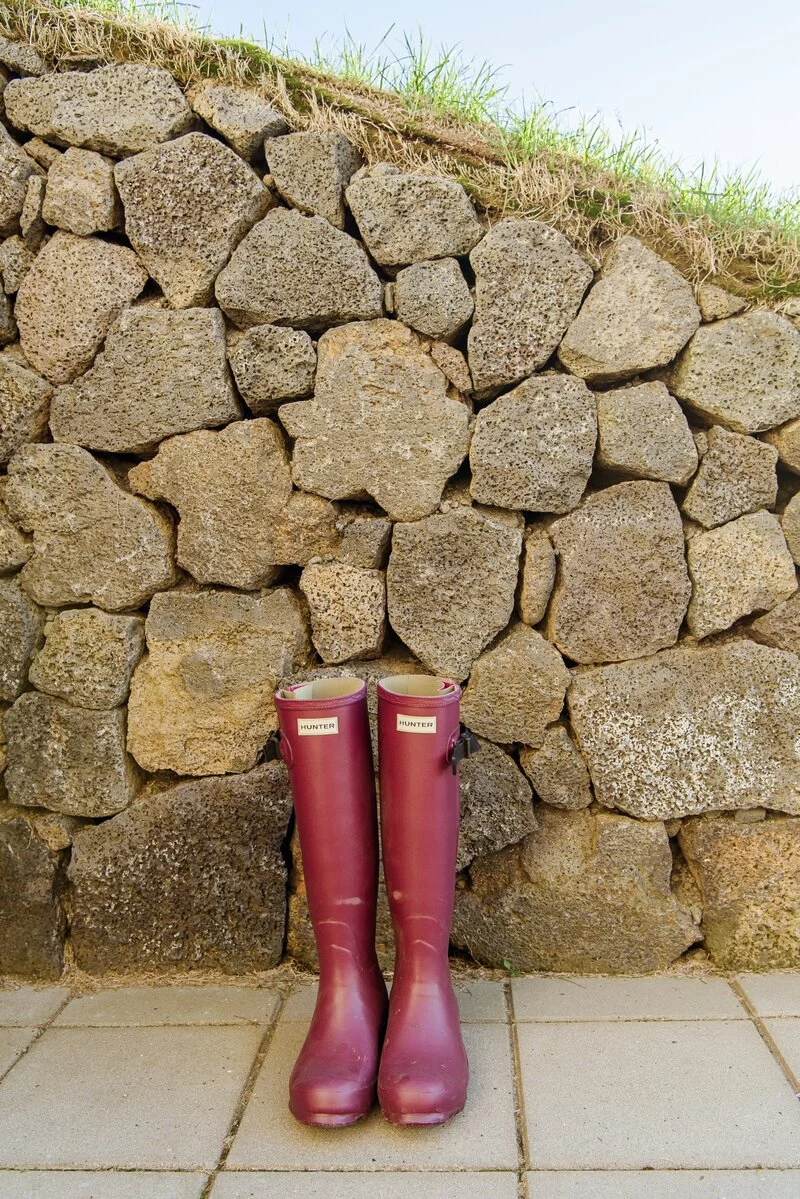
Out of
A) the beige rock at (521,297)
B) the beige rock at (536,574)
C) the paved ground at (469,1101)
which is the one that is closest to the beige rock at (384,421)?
the beige rock at (521,297)

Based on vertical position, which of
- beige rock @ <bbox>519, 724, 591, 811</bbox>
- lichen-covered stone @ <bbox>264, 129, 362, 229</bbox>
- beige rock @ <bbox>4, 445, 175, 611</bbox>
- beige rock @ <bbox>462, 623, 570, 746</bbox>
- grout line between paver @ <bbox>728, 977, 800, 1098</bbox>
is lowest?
grout line between paver @ <bbox>728, 977, 800, 1098</bbox>

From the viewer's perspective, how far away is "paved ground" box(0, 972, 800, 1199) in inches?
63.5

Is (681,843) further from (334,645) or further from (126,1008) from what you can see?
(126,1008)

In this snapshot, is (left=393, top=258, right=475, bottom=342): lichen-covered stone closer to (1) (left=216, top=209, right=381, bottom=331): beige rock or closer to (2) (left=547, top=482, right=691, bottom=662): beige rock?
(1) (left=216, top=209, right=381, bottom=331): beige rock

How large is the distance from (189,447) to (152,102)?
822 millimetres

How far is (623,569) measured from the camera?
2256 mm

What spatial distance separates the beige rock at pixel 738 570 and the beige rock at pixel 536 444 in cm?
34

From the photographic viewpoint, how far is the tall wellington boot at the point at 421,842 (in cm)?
192

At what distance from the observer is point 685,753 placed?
2.26 metres

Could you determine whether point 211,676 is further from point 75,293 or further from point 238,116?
point 238,116

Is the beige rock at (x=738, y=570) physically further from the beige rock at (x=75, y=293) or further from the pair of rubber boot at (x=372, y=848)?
the beige rock at (x=75, y=293)

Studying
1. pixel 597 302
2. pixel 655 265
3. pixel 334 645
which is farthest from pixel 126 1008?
pixel 655 265

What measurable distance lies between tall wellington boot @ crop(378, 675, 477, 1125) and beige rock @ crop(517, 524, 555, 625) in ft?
1.16

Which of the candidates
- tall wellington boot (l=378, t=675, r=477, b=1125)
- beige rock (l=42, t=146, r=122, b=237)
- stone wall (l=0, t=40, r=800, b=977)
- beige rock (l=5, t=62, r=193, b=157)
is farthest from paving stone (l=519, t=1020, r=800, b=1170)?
beige rock (l=5, t=62, r=193, b=157)
